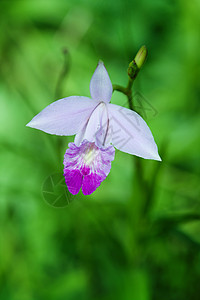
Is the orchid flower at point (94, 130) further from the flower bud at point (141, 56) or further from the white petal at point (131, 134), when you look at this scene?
the flower bud at point (141, 56)

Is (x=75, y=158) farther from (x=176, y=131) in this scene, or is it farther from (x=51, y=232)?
(x=176, y=131)

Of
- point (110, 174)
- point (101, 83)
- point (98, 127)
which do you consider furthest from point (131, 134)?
point (110, 174)

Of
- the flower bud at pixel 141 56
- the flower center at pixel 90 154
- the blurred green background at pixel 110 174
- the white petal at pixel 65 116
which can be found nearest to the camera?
the flower bud at pixel 141 56

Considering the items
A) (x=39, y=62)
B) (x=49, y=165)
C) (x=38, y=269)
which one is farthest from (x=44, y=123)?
(x=39, y=62)

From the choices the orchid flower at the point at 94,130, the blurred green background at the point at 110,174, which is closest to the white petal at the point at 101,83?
the orchid flower at the point at 94,130

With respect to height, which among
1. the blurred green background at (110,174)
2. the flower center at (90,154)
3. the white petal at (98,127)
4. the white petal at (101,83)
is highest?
the white petal at (101,83)

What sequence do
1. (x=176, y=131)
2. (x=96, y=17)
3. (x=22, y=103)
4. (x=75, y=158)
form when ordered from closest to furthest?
(x=75, y=158), (x=176, y=131), (x=22, y=103), (x=96, y=17)

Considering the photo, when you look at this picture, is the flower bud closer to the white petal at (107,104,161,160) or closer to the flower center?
the white petal at (107,104,161,160)

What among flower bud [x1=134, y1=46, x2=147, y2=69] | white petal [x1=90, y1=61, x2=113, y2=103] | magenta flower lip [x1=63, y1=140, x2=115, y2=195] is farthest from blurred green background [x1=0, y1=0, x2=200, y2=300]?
flower bud [x1=134, y1=46, x2=147, y2=69]

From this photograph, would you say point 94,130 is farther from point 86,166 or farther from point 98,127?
point 86,166
